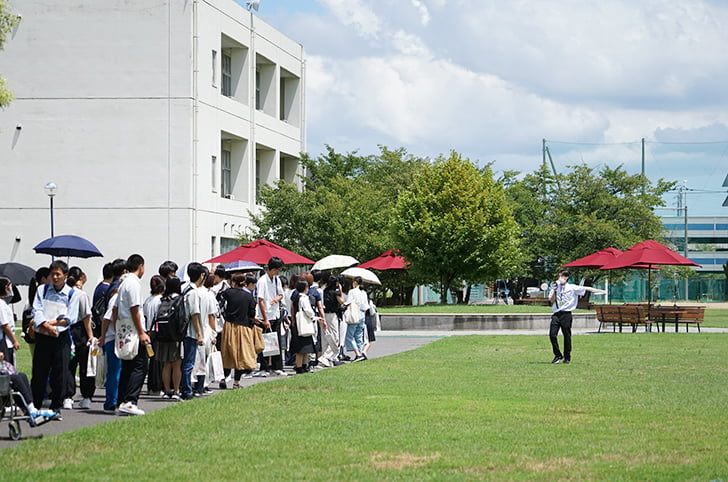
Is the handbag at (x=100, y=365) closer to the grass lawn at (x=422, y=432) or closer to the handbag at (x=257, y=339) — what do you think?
the grass lawn at (x=422, y=432)

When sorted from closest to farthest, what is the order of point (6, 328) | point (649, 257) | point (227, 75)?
1. point (6, 328)
2. point (649, 257)
3. point (227, 75)

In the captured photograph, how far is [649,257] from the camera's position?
113 feet

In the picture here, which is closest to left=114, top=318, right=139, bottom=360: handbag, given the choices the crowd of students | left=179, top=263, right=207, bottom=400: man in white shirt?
the crowd of students

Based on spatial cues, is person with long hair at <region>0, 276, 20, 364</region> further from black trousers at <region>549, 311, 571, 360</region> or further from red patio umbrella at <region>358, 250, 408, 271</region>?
red patio umbrella at <region>358, 250, 408, 271</region>

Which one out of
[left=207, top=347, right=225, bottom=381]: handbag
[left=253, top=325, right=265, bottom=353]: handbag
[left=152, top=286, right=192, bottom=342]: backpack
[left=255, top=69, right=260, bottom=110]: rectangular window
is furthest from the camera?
[left=255, top=69, right=260, bottom=110]: rectangular window

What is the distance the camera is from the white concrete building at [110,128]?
137 feet

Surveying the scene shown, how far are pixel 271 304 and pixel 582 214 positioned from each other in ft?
123

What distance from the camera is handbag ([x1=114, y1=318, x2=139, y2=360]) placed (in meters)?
12.6

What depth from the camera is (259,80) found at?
171 feet

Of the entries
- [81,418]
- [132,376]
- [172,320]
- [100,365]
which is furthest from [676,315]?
[81,418]

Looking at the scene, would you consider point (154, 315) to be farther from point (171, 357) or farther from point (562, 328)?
point (562, 328)

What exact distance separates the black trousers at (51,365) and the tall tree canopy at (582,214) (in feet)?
135

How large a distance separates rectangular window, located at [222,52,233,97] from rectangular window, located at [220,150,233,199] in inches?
109

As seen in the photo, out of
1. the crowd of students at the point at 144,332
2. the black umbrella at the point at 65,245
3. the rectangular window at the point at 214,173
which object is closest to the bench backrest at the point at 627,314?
the crowd of students at the point at 144,332
